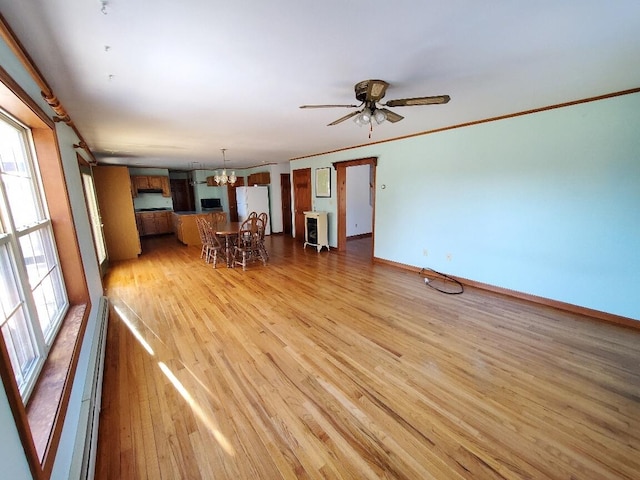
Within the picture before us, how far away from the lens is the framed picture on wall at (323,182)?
6076 mm

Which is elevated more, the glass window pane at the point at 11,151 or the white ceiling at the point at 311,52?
the white ceiling at the point at 311,52

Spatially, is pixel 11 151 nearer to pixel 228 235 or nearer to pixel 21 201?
pixel 21 201

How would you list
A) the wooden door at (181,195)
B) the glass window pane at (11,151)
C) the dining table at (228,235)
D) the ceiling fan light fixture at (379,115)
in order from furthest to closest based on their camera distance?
1. the wooden door at (181,195)
2. the dining table at (228,235)
3. the ceiling fan light fixture at (379,115)
4. the glass window pane at (11,151)

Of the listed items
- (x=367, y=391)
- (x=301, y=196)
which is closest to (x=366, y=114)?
(x=367, y=391)

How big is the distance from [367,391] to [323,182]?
503 cm

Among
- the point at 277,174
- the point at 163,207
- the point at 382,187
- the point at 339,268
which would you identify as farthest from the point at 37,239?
the point at 163,207

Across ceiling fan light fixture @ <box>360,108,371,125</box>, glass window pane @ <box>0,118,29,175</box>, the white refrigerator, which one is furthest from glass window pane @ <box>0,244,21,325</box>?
the white refrigerator

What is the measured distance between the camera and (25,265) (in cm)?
150

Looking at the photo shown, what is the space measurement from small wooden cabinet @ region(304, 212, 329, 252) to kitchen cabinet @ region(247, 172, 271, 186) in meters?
3.04

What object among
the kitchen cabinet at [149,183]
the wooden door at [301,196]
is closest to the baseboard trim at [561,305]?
the wooden door at [301,196]

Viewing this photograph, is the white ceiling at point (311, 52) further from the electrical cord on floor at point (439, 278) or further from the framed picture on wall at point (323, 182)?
the framed picture on wall at point (323, 182)

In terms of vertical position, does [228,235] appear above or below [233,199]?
below

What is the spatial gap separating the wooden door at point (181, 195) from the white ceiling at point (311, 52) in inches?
320

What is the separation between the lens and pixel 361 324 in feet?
9.21
